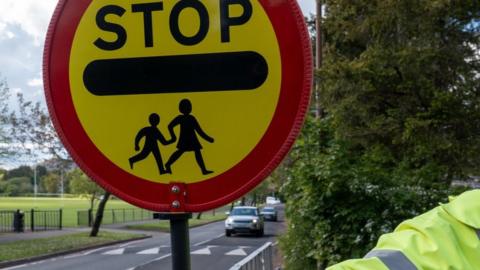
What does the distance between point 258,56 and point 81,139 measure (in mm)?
520

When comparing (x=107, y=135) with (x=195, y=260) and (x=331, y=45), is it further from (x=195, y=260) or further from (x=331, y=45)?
(x=195, y=260)

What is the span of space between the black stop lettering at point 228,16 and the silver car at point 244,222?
3052 centimetres

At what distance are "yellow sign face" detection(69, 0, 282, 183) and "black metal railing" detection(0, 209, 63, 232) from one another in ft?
102

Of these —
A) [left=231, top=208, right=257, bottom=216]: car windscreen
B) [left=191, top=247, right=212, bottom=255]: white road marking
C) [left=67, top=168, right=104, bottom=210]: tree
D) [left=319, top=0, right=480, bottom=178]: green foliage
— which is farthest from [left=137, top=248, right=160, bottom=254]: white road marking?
[left=319, top=0, right=480, bottom=178]: green foliage

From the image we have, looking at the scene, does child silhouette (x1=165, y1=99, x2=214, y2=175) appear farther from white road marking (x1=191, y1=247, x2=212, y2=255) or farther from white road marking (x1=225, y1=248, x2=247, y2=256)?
white road marking (x1=191, y1=247, x2=212, y2=255)

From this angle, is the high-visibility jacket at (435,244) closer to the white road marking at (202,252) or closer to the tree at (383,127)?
the tree at (383,127)

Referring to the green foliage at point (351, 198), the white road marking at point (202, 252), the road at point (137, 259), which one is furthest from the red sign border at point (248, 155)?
the white road marking at point (202, 252)

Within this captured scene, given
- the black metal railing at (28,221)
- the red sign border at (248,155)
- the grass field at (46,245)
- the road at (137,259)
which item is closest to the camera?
the red sign border at (248,155)

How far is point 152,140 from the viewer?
1.58 meters

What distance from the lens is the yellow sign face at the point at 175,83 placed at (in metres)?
1.54

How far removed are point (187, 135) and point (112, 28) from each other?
1.17 feet

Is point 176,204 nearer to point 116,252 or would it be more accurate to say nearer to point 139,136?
point 139,136

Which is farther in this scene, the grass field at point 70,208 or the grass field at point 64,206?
the grass field at point 64,206

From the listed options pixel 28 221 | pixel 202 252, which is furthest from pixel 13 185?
pixel 202 252
